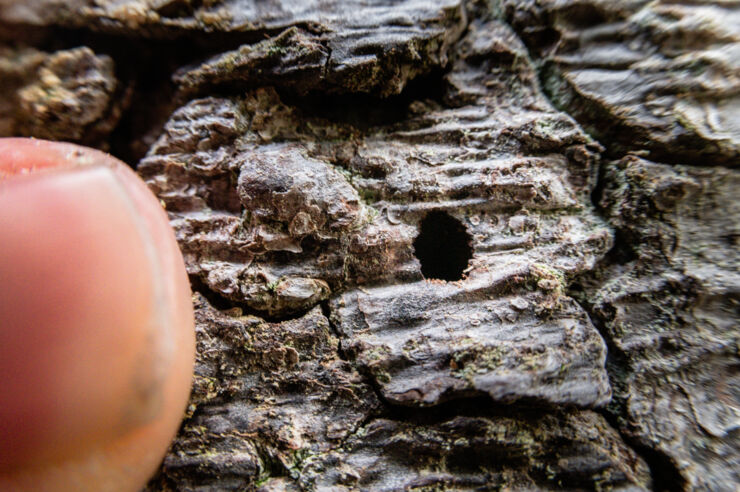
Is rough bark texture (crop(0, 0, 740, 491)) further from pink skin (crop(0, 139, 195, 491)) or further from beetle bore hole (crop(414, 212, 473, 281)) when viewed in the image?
pink skin (crop(0, 139, 195, 491))

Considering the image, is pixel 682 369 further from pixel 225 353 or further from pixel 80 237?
pixel 80 237

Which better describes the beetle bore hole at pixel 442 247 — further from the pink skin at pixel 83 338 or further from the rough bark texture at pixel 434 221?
the pink skin at pixel 83 338

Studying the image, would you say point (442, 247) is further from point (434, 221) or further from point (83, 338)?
point (83, 338)

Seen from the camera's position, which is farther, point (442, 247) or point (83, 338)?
point (442, 247)

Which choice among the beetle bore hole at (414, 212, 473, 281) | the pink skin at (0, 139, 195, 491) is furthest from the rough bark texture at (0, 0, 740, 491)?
the pink skin at (0, 139, 195, 491)

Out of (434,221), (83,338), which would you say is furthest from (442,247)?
(83,338)

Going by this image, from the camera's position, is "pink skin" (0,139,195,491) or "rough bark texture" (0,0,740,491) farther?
"rough bark texture" (0,0,740,491)

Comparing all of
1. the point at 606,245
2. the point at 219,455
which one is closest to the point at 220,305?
the point at 219,455
